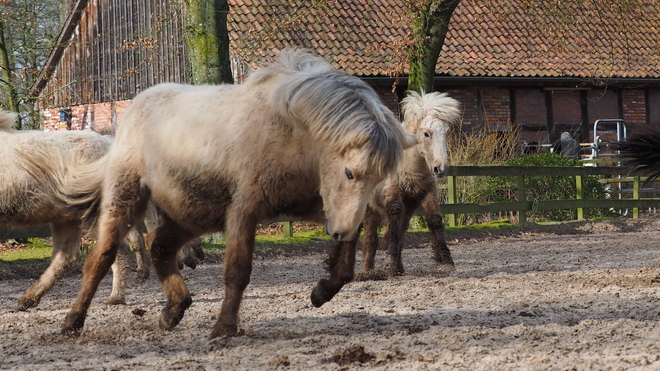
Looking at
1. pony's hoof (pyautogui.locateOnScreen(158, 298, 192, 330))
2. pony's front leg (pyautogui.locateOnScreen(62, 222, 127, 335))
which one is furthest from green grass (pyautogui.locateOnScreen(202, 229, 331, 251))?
pony's hoof (pyautogui.locateOnScreen(158, 298, 192, 330))

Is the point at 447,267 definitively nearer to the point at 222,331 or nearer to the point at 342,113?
the point at 222,331

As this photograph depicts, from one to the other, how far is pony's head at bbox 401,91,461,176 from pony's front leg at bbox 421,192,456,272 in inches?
17.9

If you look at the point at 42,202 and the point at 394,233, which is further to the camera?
the point at 394,233

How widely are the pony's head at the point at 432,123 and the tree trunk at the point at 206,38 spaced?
3.72 m

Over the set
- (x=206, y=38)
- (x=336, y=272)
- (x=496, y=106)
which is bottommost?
(x=336, y=272)

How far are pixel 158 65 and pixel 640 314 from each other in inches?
808

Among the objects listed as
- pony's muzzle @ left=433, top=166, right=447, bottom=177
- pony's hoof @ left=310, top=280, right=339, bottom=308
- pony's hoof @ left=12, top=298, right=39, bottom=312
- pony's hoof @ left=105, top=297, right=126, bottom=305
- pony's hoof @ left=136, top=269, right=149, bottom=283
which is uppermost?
pony's muzzle @ left=433, top=166, right=447, bottom=177

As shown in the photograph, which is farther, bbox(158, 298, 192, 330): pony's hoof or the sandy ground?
bbox(158, 298, 192, 330): pony's hoof

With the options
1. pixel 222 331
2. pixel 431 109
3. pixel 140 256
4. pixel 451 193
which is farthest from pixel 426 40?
pixel 222 331

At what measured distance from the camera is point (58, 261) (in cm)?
715

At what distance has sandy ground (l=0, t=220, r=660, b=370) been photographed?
14.8 ft

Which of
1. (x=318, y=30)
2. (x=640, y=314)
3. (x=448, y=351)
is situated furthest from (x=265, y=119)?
(x=318, y=30)

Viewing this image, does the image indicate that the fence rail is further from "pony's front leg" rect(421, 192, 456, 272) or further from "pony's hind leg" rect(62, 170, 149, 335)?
"pony's hind leg" rect(62, 170, 149, 335)

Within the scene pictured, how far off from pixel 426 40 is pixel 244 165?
10676 millimetres
